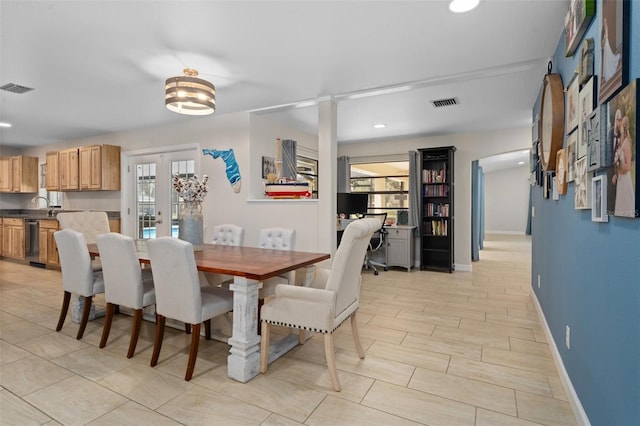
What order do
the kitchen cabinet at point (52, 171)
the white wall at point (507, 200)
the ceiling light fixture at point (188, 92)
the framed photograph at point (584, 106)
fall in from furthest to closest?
the white wall at point (507, 200), the kitchen cabinet at point (52, 171), the ceiling light fixture at point (188, 92), the framed photograph at point (584, 106)

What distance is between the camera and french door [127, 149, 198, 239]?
208 inches

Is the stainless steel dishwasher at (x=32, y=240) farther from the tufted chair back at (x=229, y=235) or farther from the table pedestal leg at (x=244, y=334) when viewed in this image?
the table pedestal leg at (x=244, y=334)

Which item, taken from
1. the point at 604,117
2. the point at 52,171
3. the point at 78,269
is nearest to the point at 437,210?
the point at 604,117

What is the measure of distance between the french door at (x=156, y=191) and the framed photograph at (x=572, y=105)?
4532 mm

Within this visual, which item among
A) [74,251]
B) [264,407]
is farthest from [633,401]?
[74,251]

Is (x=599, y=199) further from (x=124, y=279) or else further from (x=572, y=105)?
(x=124, y=279)

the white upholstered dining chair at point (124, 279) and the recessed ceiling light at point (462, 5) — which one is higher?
the recessed ceiling light at point (462, 5)

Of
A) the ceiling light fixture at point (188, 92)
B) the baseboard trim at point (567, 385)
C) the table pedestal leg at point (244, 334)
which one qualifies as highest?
the ceiling light fixture at point (188, 92)

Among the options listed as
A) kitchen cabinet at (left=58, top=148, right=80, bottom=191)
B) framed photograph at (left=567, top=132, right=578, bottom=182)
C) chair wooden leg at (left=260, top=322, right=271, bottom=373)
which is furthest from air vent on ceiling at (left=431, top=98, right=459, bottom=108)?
kitchen cabinet at (left=58, top=148, right=80, bottom=191)

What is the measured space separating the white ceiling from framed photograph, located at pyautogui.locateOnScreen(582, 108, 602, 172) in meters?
1.10

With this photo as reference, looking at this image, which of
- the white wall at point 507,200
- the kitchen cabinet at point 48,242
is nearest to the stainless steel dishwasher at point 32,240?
the kitchen cabinet at point 48,242

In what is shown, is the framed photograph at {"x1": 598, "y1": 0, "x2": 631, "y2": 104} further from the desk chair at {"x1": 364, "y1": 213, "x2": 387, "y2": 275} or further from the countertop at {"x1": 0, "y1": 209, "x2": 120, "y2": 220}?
the countertop at {"x1": 0, "y1": 209, "x2": 120, "y2": 220}

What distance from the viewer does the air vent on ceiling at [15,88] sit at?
359cm

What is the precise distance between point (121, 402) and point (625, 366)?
2.46m
